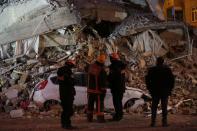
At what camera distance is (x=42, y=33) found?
26.7 meters

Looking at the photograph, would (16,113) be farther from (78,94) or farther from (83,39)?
(83,39)

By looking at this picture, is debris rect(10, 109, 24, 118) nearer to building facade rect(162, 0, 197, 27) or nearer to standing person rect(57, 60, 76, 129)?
standing person rect(57, 60, 76, 129)

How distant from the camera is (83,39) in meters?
25.1

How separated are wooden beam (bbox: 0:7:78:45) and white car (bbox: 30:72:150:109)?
7.47 m

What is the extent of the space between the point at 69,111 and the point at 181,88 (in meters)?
9.56

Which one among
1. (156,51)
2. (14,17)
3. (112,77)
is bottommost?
(112,77)

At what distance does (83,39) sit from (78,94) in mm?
6880

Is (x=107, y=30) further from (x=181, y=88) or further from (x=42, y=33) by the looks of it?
(x=181, y=88)

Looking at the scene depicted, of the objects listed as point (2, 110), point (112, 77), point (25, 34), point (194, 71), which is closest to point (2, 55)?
point (25, 34)

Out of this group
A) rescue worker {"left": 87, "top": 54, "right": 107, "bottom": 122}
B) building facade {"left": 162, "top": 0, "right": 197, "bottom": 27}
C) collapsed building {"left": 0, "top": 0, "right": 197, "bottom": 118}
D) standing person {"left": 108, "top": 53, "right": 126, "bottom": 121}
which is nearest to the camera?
rescue worker {"left": 87, "top": 54, "right": 107, "bottom": 122}

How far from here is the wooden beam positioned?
85.5 feet

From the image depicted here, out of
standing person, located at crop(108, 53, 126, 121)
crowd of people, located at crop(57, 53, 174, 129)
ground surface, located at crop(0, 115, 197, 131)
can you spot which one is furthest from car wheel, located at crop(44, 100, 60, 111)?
standing person, located at crop(108, 53, 126, 121)

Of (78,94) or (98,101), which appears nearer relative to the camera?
(98,101)

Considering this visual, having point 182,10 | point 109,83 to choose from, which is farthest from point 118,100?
point 182,10
